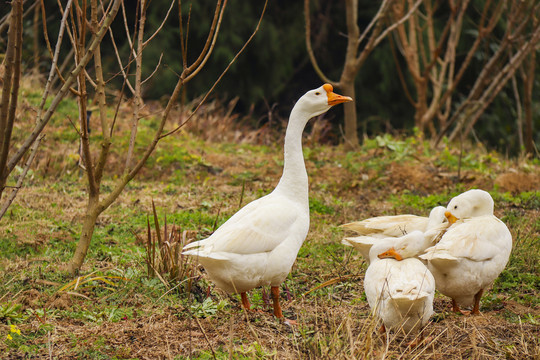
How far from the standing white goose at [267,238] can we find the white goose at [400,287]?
0.60 metres

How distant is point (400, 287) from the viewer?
141 inches

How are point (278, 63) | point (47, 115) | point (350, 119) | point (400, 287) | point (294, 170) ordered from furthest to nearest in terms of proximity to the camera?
1. point (278, 63)
2. point (350, 119)
3. point (294, 170)
4. point (400, 287)
5. point (47, 115)

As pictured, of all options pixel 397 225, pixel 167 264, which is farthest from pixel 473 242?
pixel 167 264

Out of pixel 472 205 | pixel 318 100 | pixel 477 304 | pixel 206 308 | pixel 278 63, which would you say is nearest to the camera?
pixel 206 308

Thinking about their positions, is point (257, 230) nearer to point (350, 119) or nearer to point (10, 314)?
point (10, 314)

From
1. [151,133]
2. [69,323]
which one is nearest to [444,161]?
[151,133]

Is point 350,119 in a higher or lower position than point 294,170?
lower

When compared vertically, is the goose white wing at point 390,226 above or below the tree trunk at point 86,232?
below

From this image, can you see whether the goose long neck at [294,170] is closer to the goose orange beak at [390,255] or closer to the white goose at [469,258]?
the goose orange beak at [390,255]

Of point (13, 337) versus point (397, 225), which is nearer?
point (13, 337)

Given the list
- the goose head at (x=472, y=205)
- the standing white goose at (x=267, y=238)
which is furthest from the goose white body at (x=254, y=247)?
the goose head at (x=472, y=205)

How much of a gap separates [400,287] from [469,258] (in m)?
0.78

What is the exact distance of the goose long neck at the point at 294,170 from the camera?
449 centimetres

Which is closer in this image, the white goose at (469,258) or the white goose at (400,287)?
the white goose at (400,287)
